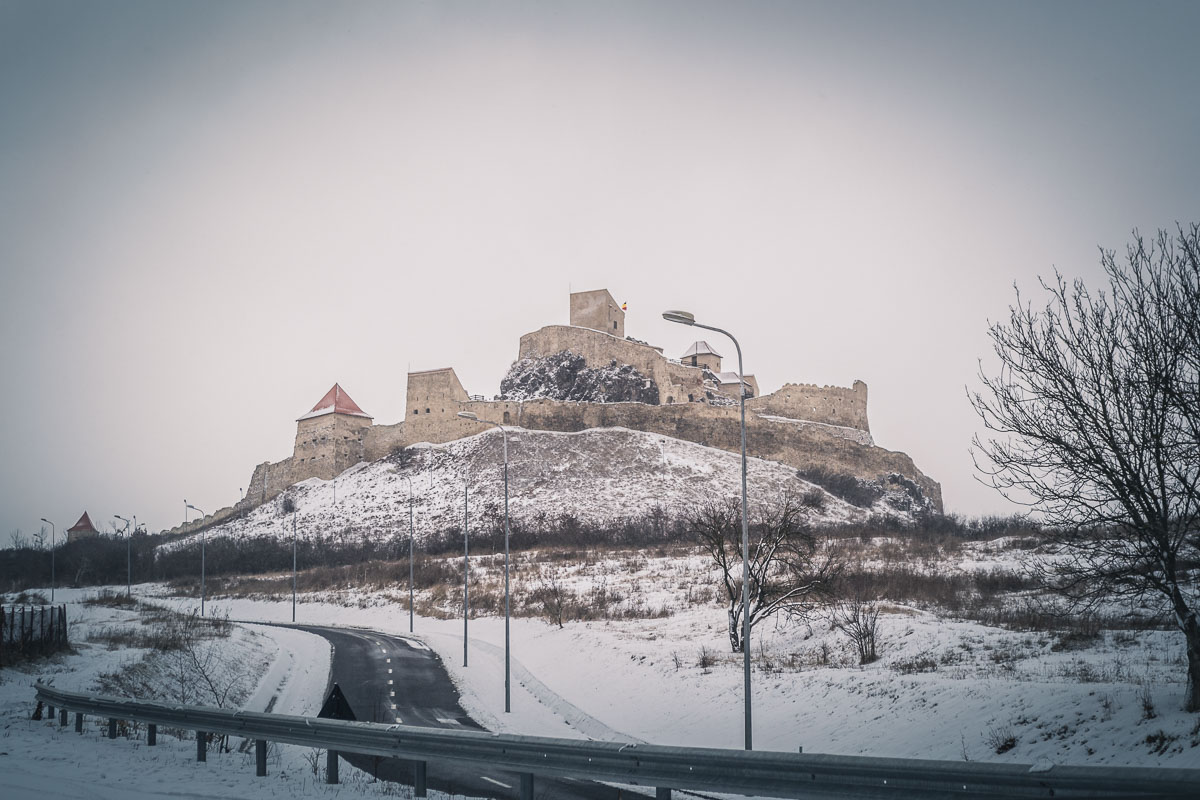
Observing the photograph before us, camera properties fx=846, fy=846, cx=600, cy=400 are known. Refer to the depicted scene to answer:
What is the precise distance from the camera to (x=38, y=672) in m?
20.6

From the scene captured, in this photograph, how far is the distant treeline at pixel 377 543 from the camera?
62.4 meters

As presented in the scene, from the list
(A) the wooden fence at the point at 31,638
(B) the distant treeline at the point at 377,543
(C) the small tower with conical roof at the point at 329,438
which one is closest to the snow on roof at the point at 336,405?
(C) the small tower with conical roof at the point at 329,438

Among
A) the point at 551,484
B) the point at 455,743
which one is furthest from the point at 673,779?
the point at 551,484

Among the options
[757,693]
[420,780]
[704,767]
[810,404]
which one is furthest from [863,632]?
[810,404]

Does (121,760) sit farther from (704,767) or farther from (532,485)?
(532,485)

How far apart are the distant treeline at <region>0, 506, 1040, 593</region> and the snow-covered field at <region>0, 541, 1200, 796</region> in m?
25.8

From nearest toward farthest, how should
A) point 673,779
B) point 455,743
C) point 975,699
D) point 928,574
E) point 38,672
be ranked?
point 673,779 < point 455,743 < point 975,699 < point 38,672 < point 928,574

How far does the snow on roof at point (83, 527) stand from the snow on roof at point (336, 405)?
35.8 m

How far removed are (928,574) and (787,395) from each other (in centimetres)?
6501

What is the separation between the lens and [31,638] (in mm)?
23047

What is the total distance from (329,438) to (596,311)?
1311 inches

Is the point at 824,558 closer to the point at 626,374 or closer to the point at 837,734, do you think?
the point at 837,734

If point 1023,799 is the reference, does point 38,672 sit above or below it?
below

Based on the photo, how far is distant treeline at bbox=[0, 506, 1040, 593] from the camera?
62.4m
